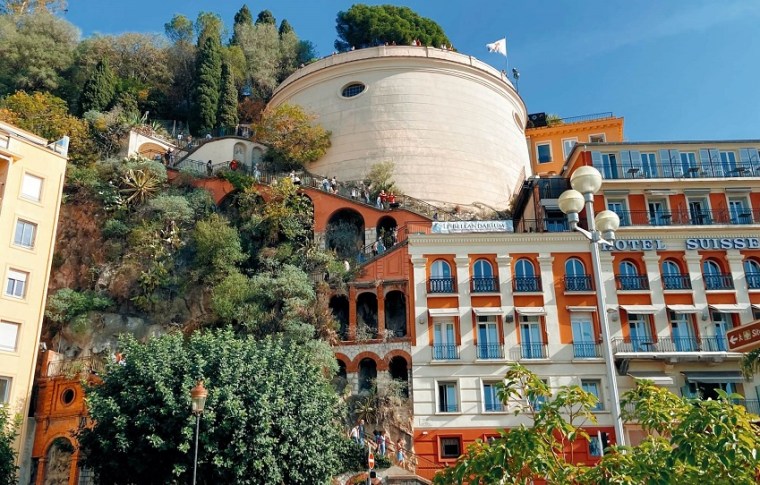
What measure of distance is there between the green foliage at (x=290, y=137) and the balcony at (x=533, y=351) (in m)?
20.0

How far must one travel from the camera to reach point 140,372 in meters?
22.8

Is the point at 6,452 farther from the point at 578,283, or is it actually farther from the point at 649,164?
the point at 649,164

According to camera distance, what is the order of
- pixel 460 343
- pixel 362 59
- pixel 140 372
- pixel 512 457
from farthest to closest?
pixel 362 59
pixel 460 343
pixel 140 372
pixel 512 457

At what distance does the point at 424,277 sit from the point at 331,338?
15.1 feet

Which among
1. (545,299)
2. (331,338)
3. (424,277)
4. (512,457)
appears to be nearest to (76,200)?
(331,338)

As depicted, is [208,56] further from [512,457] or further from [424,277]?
[512,457]

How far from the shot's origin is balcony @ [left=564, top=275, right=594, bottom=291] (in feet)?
104

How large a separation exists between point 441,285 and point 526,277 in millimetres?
3586

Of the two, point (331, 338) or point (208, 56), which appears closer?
point (331, 338)

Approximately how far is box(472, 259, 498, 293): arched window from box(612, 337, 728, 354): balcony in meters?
5.37

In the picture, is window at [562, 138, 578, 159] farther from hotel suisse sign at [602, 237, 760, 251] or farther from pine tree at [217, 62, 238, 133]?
pine tree at [217, 62, 238, 133]

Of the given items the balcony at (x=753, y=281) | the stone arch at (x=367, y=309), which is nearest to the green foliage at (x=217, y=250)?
the stone arch at (x=367, y=309)

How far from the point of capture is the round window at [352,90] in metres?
48.4

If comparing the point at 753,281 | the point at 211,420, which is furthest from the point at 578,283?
the point at 211,420
